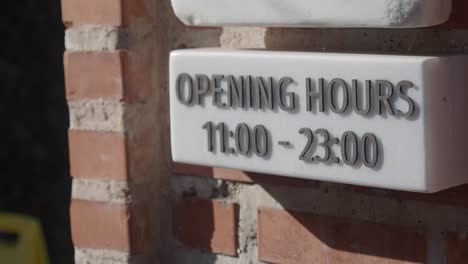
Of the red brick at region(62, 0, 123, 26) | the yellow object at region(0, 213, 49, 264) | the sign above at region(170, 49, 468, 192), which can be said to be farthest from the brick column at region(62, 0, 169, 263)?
the yellow object at region(0, 213, 49, 264)

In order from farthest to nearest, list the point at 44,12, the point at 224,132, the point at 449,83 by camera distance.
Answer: the point at 44,12 < the point at 224,132 < the point at 449,83

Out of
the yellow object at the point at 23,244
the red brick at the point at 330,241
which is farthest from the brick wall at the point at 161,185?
the yellow object at the point at 23,244

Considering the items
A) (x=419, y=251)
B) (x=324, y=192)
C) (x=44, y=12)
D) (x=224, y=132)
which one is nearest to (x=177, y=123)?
(x=224, y=132)

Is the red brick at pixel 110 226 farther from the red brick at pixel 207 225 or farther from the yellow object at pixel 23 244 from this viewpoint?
the yellow object at pixel 23 244

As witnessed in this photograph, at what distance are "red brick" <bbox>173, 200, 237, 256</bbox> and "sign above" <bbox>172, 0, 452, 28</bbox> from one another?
23 centimetres

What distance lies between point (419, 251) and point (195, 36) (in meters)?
0.35

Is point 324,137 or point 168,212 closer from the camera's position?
point 324,137

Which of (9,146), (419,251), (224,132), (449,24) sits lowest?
(9,146)

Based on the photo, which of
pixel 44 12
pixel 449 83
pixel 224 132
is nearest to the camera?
pixel 449 83

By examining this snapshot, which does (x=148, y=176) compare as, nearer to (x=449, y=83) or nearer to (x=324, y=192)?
(x=324, y=192)

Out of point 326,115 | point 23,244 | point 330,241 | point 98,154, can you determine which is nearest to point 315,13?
point 326,115

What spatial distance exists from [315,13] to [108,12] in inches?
11.8

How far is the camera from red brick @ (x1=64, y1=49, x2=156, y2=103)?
1.15 metres

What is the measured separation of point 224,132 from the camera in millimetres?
1030
